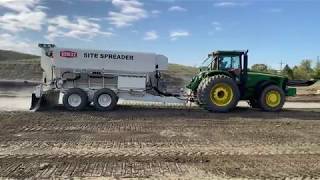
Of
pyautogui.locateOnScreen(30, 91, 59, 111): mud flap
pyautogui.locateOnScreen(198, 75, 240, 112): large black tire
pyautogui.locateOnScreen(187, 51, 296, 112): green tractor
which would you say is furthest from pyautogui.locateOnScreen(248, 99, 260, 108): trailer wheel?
pyautogui.locateOnScreen(30, 91, 59, 111): mud flap

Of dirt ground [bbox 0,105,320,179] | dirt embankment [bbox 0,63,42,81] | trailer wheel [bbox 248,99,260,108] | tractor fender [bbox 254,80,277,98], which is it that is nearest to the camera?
dirt ground [bbox 0,105,320,179]

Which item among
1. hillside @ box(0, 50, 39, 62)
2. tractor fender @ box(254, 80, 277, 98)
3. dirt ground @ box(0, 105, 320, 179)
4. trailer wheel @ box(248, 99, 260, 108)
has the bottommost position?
dirt ground @ box(0, 105, 320, 179)

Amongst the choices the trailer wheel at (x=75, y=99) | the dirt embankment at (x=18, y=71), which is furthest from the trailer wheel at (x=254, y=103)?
the dirt embankment at (x=18, y=71)

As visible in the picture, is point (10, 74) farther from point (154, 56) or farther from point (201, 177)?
point (201, 177)

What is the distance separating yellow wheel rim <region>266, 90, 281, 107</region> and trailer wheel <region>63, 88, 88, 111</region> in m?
6.62

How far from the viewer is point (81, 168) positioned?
25.0 feet

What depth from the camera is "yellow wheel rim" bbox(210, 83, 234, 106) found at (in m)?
16.8

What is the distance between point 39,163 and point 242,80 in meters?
10.8

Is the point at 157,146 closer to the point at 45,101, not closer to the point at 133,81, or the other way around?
the point at 133,81

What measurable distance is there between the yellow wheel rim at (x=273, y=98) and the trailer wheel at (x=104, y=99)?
219 inches

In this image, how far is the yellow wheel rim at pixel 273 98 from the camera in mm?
17547

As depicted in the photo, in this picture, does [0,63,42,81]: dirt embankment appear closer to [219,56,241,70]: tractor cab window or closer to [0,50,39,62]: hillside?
[0,50,39,62]: hillside

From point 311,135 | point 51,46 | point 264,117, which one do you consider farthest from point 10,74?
point 311,135

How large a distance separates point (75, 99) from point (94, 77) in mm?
1075
